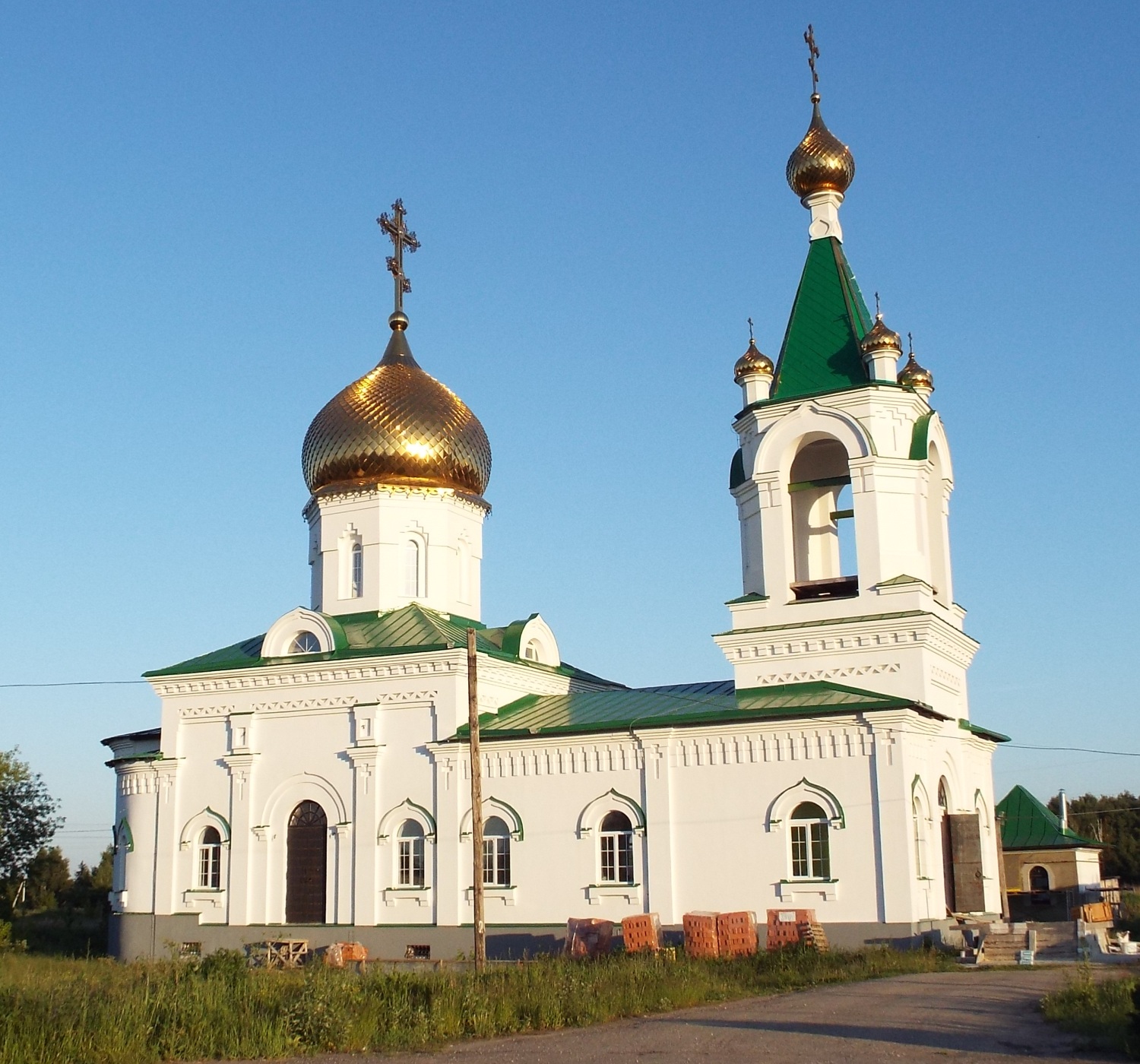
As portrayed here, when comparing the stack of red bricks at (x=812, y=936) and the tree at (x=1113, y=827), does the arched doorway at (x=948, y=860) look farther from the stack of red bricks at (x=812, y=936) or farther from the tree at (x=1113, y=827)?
the tree at (x=1113, y=827)

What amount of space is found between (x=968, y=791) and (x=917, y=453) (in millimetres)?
5388

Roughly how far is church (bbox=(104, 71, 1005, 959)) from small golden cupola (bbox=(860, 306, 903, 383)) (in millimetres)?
51

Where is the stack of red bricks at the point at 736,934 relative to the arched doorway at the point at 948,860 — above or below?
below

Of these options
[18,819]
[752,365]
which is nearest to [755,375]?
[752,365]

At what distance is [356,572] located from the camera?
25156mm

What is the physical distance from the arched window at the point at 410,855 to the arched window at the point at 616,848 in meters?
3.05

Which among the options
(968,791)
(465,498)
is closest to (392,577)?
(465,498)

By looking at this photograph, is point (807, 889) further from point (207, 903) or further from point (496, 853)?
point (207, 903)

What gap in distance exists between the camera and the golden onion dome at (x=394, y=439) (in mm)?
24941

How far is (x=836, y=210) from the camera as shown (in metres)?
23.4

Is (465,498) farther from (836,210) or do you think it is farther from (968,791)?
(968,791)

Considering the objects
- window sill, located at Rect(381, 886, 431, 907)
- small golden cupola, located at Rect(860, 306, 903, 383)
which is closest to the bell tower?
small golden cupola, located at Rect(860, 306, 903, 383)

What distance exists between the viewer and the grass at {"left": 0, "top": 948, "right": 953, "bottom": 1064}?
10.9m

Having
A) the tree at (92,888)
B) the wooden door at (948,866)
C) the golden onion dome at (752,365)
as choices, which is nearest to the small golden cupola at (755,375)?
the golden onion dome at (752,365)
